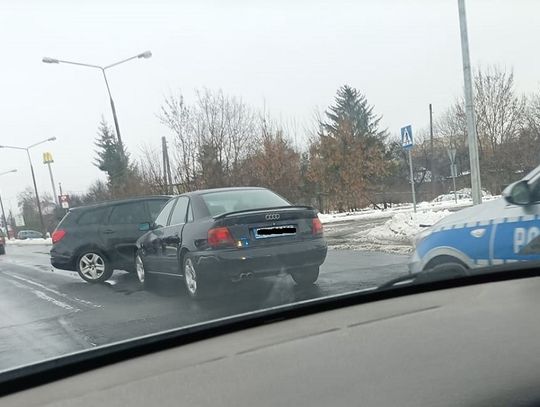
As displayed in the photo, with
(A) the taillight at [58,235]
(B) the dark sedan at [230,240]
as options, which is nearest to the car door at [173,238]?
(B) the dark sedan at [230,240]

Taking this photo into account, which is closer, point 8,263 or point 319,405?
A: point 319,405

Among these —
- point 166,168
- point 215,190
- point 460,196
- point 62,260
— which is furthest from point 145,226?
point 460,196

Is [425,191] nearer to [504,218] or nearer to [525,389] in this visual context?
[504,218]

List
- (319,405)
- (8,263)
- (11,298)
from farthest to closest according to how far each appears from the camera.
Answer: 1. (8,263)
2. (11,298)
3. (319,405)

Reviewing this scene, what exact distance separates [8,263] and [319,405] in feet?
25.7

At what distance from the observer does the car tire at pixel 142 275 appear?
5.04 m

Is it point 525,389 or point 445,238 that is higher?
point 445,238

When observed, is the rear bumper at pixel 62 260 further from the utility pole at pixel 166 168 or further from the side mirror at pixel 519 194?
the side mirror at pixel 519 194

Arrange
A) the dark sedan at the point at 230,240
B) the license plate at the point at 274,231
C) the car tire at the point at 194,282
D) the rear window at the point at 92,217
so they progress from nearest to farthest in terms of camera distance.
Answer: the car tire at the point at 194,282
the dark sedan at the point at 230,240
the license plate at the point at 274,231
the rear window at the point at 92,217

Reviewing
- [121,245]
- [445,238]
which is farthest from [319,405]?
[121,245]

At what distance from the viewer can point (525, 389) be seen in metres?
2.12

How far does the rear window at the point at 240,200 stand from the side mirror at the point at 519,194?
207 centimetres

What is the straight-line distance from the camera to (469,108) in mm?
7023

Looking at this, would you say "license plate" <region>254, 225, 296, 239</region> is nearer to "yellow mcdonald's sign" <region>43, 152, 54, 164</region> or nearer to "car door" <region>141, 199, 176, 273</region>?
"car door" <region>141, 199, 176, 273</region>
